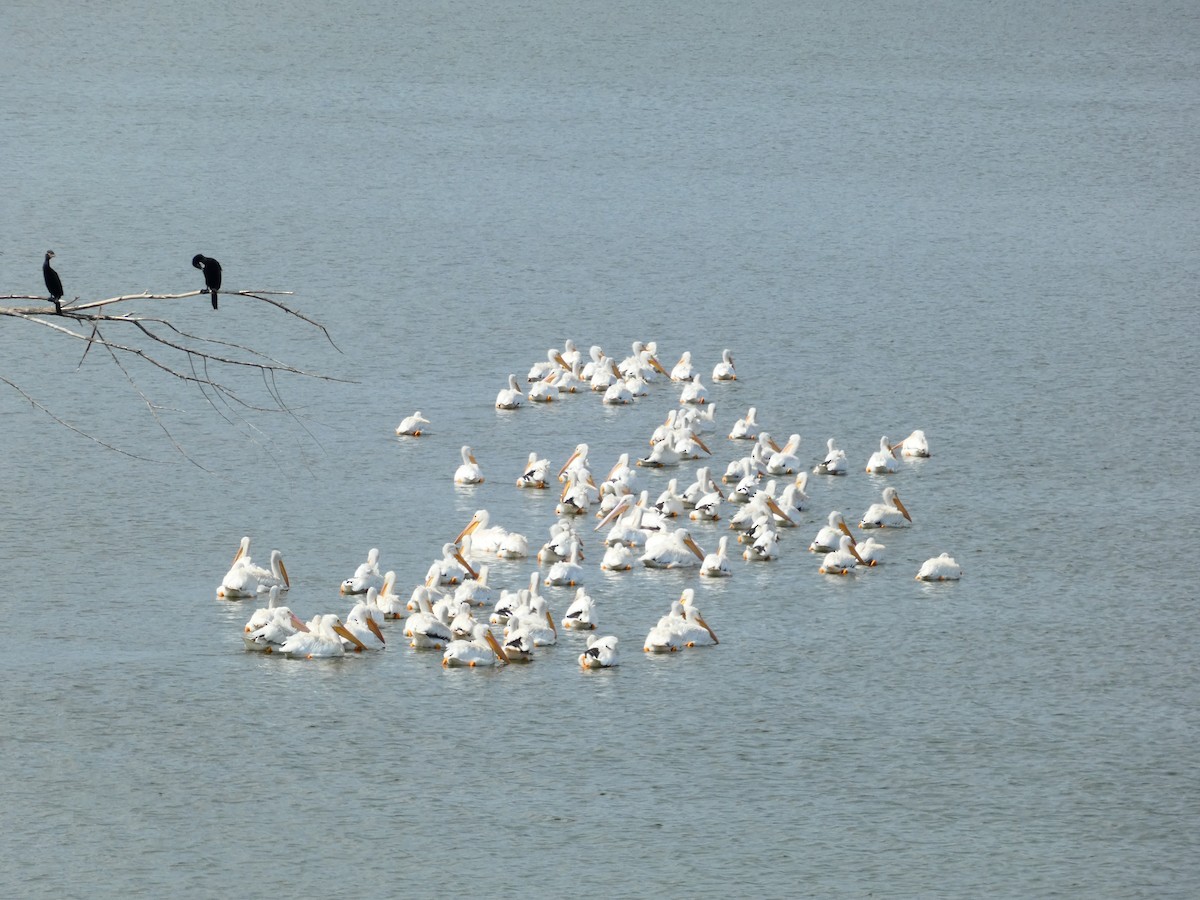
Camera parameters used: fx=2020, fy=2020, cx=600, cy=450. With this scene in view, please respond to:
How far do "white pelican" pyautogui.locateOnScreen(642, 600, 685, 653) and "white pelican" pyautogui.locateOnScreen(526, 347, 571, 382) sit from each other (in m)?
10.3

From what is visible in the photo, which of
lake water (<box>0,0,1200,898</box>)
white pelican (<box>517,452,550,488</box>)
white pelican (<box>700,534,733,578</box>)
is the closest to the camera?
lake water (<box>0,0,1200,898</box>)

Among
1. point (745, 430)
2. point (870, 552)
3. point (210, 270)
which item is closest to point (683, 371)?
point (745, 430)

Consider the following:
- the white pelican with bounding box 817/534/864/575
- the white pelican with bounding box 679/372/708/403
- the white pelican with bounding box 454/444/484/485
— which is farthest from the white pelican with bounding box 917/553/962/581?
the white pelican with bounding box 679/372/708/403

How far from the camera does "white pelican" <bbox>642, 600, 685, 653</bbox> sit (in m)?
18.1

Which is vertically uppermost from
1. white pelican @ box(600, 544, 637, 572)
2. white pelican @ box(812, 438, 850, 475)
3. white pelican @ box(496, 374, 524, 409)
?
white pelican @ box(496, 374, 524, 409)

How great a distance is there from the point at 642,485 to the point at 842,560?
366 centimetres

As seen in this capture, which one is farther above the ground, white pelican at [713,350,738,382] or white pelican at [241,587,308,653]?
white pelican at [713,350,738,382]

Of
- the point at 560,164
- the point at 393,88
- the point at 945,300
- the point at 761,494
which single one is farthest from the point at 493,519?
the point at 393,88

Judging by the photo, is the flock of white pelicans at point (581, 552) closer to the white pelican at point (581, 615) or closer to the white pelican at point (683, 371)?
the white pelican at point (581, 615)

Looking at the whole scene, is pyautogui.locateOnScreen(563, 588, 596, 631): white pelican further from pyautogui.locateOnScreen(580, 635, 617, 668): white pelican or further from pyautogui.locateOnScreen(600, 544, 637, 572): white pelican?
pyautogui.locateOnScreen(600, 544, 637, 572): white pelican

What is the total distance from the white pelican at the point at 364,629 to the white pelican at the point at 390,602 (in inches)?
9.7

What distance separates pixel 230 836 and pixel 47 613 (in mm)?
5120

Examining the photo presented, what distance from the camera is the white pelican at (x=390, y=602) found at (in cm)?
1859

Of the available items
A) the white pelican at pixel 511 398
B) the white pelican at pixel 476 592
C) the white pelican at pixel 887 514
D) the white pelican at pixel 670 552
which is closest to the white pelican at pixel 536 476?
the white pelican at pixel 670 552
